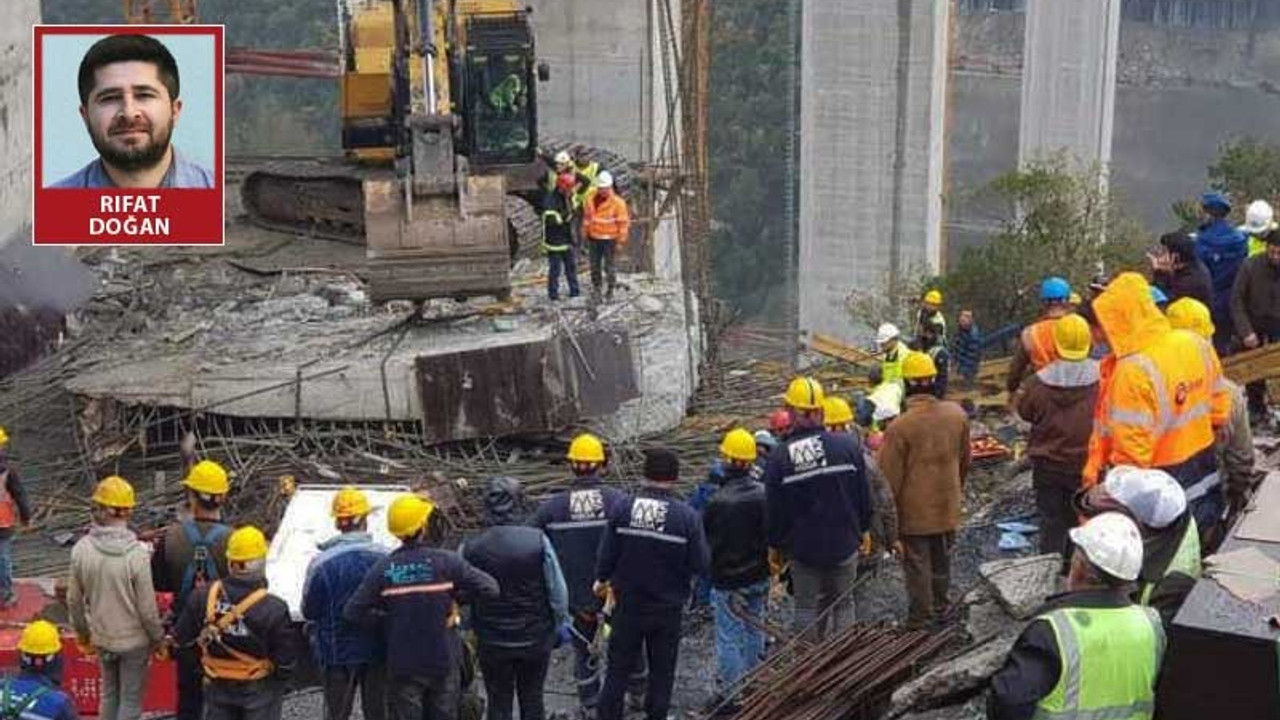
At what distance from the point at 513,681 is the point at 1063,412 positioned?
9.14 feet

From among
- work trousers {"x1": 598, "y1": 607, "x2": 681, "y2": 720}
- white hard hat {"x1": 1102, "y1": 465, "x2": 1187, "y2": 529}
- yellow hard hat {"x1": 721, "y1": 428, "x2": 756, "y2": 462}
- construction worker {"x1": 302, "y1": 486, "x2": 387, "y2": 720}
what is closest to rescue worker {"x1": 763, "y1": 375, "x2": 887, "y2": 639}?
yellow hard hat {"x1": 721, "y1": 428, "x2": 756, "y2": 462}

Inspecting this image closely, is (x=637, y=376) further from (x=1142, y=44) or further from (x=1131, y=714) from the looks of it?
(x=1142, y=44)

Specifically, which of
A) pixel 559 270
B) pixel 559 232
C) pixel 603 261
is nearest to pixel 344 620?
pixel 559 232

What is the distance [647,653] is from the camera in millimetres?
8609

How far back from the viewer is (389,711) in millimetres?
7758

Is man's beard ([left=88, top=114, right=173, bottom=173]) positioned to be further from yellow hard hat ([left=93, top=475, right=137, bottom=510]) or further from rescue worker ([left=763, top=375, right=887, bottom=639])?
rescue worker ([left=763, top=375, right=887, bottom=639])

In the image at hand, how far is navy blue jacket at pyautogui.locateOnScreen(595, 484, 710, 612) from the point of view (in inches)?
318

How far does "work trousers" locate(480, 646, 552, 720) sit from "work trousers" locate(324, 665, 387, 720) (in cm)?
49

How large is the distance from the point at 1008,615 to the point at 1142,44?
83300 millimetres

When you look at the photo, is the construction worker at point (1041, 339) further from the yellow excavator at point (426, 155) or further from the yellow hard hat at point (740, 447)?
the yellow excavator at point (426, 155)

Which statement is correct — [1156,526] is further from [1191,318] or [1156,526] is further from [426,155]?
[426,155]

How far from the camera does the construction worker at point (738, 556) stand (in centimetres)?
854

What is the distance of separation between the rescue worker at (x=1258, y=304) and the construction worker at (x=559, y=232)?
728 centimetres

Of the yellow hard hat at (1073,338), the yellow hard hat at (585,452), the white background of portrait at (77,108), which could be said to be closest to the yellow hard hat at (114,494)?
the yellow hard hat at (585,452)
